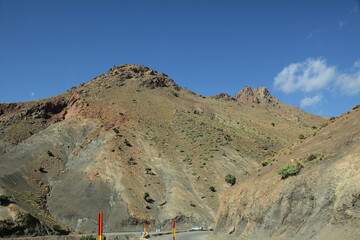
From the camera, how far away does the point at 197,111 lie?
8869cm

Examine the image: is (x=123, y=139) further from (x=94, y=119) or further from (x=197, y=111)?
(x=197, y=111)

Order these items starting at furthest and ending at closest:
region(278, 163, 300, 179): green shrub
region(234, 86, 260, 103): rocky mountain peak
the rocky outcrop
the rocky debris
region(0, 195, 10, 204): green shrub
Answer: region(234, 86, 260, 103): rocky mountain peak
the rocky outcrop
region(0, 195, 10, 204): green shrub
the rocky debris
region(278, 163, 300, 179): green shrub

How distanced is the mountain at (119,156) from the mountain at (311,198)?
484 inches

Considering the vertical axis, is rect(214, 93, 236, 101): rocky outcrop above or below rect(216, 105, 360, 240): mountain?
above

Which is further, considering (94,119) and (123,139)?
(94,119)

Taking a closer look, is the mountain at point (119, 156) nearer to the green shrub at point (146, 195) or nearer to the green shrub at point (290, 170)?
the green shrub at point (146, 195)

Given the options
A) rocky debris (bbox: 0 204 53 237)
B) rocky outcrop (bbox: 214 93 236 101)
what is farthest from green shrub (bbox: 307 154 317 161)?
rocky outcrop (bbox: 214 93 236 101)

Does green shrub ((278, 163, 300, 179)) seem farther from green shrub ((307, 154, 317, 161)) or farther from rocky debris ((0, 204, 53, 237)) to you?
rocky debris ((0, 204, 53, 237))

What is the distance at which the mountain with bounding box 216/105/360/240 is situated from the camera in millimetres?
12320

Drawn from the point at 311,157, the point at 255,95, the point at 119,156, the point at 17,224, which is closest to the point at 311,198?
the point at 311,157

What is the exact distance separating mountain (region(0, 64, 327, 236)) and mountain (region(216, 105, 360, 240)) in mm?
12281

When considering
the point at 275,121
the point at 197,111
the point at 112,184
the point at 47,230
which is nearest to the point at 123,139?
the point at 112,184

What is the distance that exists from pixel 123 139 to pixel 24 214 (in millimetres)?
29501

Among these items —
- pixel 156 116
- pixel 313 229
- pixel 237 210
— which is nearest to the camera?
pixel 313 229
